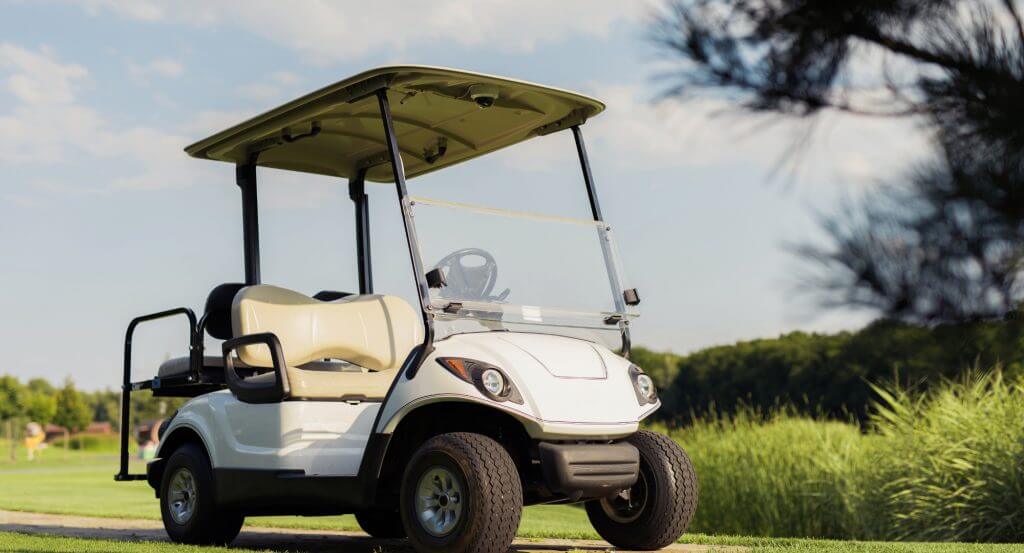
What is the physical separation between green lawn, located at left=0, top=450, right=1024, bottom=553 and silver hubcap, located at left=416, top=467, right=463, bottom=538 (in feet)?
4.30

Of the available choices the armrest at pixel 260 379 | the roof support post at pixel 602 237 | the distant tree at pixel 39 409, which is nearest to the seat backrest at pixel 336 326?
the armrest at pixel 260 379

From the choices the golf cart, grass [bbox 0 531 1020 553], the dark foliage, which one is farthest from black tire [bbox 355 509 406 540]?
the dark foliage

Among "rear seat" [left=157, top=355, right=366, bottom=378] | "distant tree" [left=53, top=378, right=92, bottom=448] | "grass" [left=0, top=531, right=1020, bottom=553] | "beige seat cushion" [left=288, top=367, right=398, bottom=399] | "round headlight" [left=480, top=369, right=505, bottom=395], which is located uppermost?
"distant tree" [left=53, top=378, right=92, bottom=448]

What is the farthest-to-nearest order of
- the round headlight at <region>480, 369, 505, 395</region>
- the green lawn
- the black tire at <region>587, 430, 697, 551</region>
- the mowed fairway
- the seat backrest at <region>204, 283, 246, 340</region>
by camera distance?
the mowed fairway → the seat backrest at <region>204, 283, 246, 340</region> → the green lawn → the black tire at <region>587, 430, 697, 551</region> → the round headlight at <region>480, 369, 505, 395</region>

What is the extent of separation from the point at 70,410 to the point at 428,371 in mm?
45238

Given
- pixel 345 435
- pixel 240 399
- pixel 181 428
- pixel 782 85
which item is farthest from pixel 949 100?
pixel 181 428

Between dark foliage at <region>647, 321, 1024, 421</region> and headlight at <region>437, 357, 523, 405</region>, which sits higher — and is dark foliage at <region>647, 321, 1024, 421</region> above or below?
above

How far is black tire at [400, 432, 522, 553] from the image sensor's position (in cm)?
506

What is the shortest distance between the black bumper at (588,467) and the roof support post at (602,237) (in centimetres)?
101

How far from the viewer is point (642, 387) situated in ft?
19.4

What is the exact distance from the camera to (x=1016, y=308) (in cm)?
369

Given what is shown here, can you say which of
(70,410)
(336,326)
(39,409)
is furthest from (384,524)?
(39,409)

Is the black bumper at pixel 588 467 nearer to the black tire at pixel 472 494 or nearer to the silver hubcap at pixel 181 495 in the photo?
the black tire at pixel 472 494

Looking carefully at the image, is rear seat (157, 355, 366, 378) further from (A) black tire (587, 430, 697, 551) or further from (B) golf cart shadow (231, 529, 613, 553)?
(A) black tire (587, 430, 697, 551)
